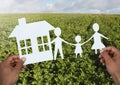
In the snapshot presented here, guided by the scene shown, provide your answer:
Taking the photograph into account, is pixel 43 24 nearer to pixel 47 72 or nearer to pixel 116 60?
pixel 47 72

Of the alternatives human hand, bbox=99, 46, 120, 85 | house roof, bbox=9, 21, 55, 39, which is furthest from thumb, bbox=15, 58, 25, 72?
house roof, bbox=9, 21, 55, 39

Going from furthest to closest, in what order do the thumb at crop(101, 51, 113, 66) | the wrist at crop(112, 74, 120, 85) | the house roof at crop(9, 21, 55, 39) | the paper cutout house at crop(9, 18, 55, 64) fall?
the house roof at crop(9, 21, 55, 39) < the paper cutout house at crop(9, 18, 55, 64) < the thumb at crop(101, 51, 113, 66) < the wrist at crop(112, 74, 120, 85)

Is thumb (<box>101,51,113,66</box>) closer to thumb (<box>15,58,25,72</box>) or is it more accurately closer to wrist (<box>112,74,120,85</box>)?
wrist (<box>112,74,120,85</box>)

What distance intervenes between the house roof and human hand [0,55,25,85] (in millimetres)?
1985

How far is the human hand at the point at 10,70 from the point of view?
64.8 inches

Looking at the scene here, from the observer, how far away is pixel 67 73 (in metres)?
5.04

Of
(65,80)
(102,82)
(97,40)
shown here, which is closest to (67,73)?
(65,80)

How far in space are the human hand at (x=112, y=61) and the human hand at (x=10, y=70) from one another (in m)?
0.39

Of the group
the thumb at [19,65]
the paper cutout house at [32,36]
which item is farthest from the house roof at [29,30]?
the thumb at [19,65]

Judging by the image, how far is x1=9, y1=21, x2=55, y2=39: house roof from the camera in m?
3.81

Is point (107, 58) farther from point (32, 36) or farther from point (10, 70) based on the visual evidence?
point (32, 36)

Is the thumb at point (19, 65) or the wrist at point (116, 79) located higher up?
the thumb at point (19, 65)

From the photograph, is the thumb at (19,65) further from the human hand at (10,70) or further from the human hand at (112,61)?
the human hand at (112,61)

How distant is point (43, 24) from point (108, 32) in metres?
2.32
